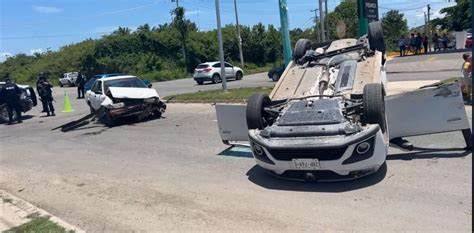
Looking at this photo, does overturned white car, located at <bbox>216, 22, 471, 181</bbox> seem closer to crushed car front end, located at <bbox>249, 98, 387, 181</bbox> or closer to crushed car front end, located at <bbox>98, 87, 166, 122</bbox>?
crushed car front end, located at <bbox>249, 98, 387, 181</bbox>

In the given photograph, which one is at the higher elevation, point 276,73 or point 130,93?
point 130,93

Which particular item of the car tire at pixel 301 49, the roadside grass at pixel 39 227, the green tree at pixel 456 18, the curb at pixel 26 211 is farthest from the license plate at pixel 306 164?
the green tree at pixel 456 18

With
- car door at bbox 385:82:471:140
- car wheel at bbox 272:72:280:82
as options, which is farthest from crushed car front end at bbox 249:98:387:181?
car wheel at bbox 272:72:280:82

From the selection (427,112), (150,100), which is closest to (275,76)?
(150,100)

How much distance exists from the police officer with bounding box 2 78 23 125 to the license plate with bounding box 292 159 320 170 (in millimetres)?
14951

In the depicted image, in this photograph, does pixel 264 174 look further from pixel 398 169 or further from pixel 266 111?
pixel 398 169

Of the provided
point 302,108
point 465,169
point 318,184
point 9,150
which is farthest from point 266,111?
point 9,150

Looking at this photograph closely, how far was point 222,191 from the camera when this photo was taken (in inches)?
243

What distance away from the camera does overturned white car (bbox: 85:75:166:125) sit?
13664mm

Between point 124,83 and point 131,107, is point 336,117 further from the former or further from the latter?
point 124,83

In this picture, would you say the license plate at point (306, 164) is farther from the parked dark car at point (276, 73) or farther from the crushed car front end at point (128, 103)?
the parked dark car at point (276, 73)

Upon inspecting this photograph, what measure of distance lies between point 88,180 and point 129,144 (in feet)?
10.1

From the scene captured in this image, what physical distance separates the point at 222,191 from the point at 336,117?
1.75 m

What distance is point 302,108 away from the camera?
665 centimetres
